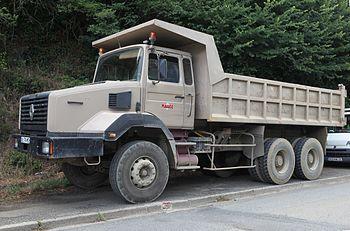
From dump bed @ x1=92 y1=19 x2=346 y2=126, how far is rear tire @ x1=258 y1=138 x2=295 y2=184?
0.54m

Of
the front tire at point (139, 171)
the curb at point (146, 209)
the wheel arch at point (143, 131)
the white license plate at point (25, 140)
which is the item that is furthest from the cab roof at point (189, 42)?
the white license plate at point (25, 140)

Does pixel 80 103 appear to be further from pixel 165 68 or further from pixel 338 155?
pixel 338 155

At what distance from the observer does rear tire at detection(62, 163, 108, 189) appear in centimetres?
884

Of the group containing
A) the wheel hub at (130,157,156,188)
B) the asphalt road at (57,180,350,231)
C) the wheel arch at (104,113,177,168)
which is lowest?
the asphalt road at (57,180,350,231)

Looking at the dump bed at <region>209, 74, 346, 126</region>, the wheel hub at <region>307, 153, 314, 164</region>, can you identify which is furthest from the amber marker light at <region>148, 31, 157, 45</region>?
the wheel hub at <region>307, 153, 314, 164</region>

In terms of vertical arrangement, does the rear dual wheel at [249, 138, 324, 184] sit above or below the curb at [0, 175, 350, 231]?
above

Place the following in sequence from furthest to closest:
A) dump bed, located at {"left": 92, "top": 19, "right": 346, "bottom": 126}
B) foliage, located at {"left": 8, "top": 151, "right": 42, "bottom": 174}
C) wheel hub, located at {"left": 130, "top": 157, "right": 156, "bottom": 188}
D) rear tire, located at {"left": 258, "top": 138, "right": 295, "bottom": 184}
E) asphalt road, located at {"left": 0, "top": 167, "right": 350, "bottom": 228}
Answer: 1. foliage, located at {"left": 8, "top": 151, "right": 42, "bottom": 174}
2. rear tire, located at {"left": 258, "top": 138, "right": 295, "bottom": 184}
3. dump bed, located at {"left": 92, "top": 19, "right": 346, "bottom": 126}
4. wheel hub, located at {"left": 130, "top": 157, "right": 156, "bottom": 188}
5. asphalt road, located at {"left": 0, "top": 167, "right": 350, "bottom": 228}

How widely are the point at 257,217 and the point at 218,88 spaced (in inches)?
117

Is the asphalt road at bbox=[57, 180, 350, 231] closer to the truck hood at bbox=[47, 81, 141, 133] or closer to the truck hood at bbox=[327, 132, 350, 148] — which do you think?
the truck hood at bbox=[47, 81, 141, 133]

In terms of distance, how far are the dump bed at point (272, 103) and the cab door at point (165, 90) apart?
73 cm

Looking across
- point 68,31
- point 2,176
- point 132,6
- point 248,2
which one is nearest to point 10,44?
point 68,31

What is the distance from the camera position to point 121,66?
8578mm

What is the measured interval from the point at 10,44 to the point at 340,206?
1125 centimetres

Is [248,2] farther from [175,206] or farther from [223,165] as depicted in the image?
[175,206]
